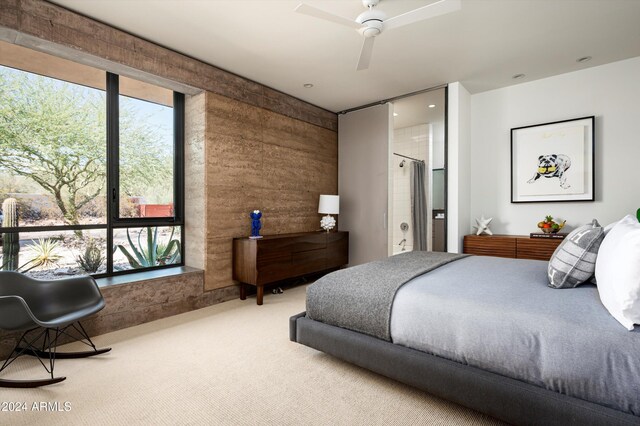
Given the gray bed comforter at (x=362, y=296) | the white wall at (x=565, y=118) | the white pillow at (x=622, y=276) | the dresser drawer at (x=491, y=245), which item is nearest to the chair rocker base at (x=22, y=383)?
the gray bed comforter at (x=362, y=296)

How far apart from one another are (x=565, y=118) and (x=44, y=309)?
5449 millimetres

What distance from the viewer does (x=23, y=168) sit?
261 cm

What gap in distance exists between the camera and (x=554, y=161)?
3812mm

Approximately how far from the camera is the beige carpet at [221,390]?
1603 mm

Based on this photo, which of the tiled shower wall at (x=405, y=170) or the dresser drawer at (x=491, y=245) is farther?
the tiled shower wall at (x=405, y=170)

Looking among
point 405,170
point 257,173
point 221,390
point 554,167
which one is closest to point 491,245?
point 554,167

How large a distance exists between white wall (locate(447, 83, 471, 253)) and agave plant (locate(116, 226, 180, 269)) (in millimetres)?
3390

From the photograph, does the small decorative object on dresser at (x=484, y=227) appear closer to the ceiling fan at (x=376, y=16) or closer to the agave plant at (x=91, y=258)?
the ceiling fan at (x=376, y=16)

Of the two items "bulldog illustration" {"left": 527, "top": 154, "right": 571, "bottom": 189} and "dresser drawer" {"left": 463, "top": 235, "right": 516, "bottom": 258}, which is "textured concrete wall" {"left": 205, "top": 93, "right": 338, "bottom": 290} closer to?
"dresser drawer" {"left": 463, "top": 235, "right": 516, "bottom": 258}

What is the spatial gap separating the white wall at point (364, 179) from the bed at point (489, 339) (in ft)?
8.35

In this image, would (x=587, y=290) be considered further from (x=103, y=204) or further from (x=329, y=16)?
(x=103, y=204)

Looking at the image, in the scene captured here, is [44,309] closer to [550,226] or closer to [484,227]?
[484,227]

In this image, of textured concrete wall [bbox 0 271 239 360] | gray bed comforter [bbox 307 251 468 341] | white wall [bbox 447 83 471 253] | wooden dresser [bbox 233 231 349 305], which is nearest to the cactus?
textured concrete wall [bbox 0 271 239 360]

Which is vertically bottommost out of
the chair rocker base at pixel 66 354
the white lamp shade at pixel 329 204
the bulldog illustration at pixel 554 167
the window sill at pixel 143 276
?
the chair rocker base at pixel 66 354
